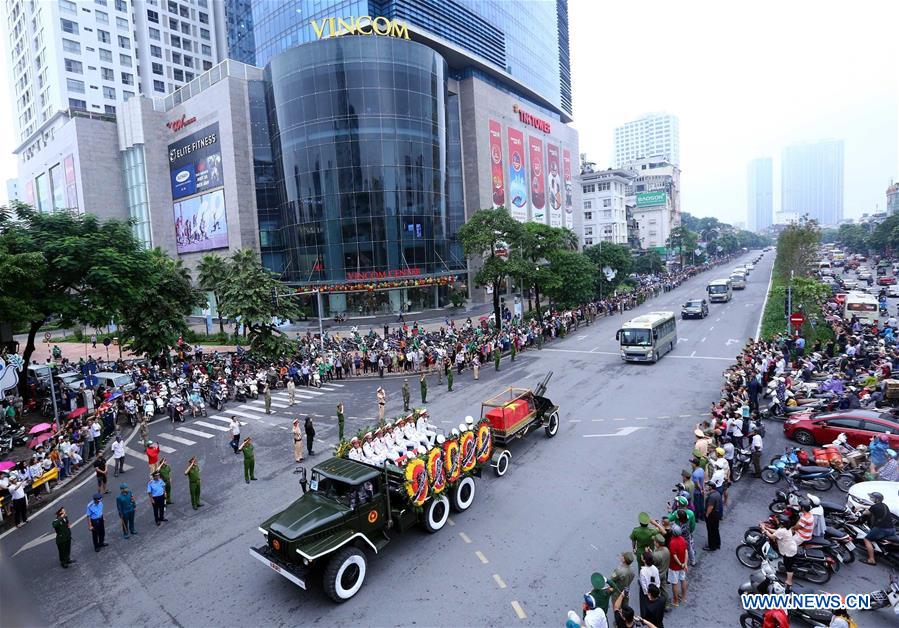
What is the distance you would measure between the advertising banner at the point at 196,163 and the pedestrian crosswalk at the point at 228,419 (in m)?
43.1

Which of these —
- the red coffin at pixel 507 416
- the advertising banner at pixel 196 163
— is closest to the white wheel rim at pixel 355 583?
the red coffin at pixel 507 416

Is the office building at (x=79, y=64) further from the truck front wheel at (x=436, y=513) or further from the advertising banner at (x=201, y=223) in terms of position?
the truck front wheel at (x=436, y=513)

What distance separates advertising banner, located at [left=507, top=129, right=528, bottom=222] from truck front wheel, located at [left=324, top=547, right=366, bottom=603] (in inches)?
2538

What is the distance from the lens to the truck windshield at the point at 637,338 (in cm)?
2867

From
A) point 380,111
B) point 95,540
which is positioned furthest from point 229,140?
point 95,540

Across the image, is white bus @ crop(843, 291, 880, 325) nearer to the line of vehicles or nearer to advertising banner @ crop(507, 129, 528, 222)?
the line of vehicles

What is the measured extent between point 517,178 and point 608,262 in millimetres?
21917

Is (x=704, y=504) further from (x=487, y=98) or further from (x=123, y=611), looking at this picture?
(x=487, y=98)

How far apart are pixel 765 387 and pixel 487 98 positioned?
56553 mm

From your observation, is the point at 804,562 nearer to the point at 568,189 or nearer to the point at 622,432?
the point at 622,432

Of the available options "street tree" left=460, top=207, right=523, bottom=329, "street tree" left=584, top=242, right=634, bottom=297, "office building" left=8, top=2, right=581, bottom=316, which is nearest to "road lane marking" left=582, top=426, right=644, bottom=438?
"street tree" left=460, top=207, right=523, bottom=329

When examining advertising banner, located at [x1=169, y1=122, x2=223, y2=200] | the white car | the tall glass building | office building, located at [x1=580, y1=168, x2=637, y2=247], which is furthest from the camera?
office building, located at [x1=580, y1=168, x2=637, y2=247]

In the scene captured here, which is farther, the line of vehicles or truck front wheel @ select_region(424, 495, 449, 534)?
the line of vehicles

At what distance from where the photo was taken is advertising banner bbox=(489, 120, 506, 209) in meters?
68.0
